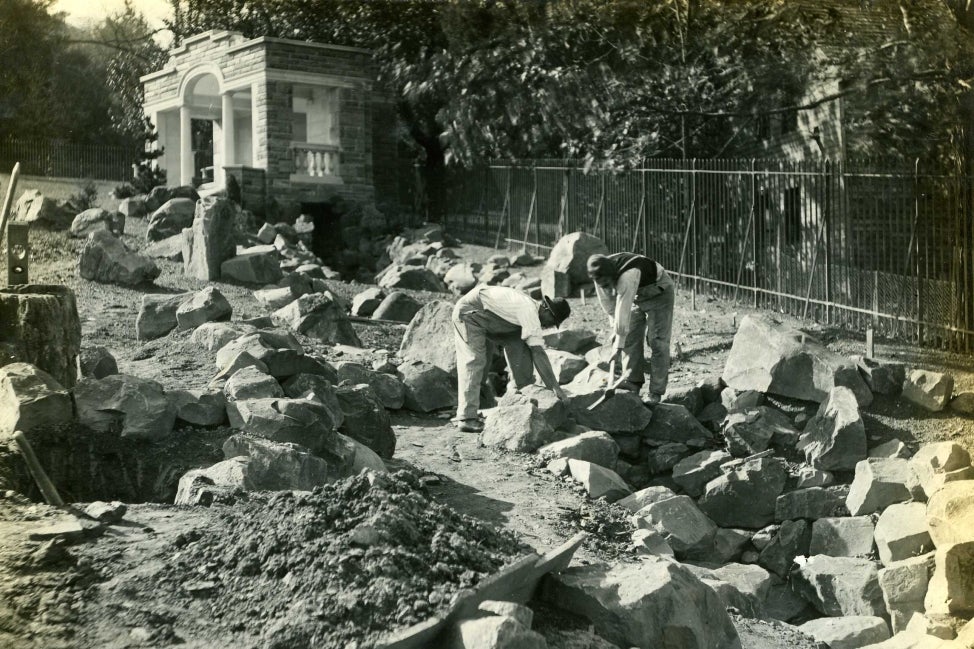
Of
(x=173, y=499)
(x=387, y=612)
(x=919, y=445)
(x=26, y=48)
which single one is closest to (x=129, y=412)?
(x=173, y=499)

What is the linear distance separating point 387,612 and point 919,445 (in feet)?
21.2

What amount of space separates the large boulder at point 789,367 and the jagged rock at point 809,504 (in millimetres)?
1240

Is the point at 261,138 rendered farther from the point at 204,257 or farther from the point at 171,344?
the point at 171,344

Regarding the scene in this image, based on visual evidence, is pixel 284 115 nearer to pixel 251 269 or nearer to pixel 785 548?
pixel 251 269

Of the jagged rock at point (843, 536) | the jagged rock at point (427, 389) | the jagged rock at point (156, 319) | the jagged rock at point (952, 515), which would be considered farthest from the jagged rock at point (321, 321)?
the jagged rock at point (952, 515)

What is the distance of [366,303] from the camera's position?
13820 millimetres

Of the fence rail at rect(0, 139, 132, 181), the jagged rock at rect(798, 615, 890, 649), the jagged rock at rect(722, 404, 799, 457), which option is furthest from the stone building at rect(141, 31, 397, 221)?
the jagged rock at rect(798, 615, 890, 649)

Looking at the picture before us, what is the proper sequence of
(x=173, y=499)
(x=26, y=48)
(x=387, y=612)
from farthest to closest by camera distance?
(x=26, y=48) < (x=173, y=499) < (x=387, y=612)

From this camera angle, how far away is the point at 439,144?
23.3m

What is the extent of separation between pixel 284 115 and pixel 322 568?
18164 millimetres

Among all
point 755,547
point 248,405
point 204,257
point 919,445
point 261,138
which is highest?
point 261,138

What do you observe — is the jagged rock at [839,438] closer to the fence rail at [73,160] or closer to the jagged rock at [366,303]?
the jagged rock at [366,303]

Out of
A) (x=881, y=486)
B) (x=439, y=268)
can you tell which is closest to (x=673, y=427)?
(x=881, y=486)

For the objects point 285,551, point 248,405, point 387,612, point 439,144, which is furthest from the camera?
point 439,144
